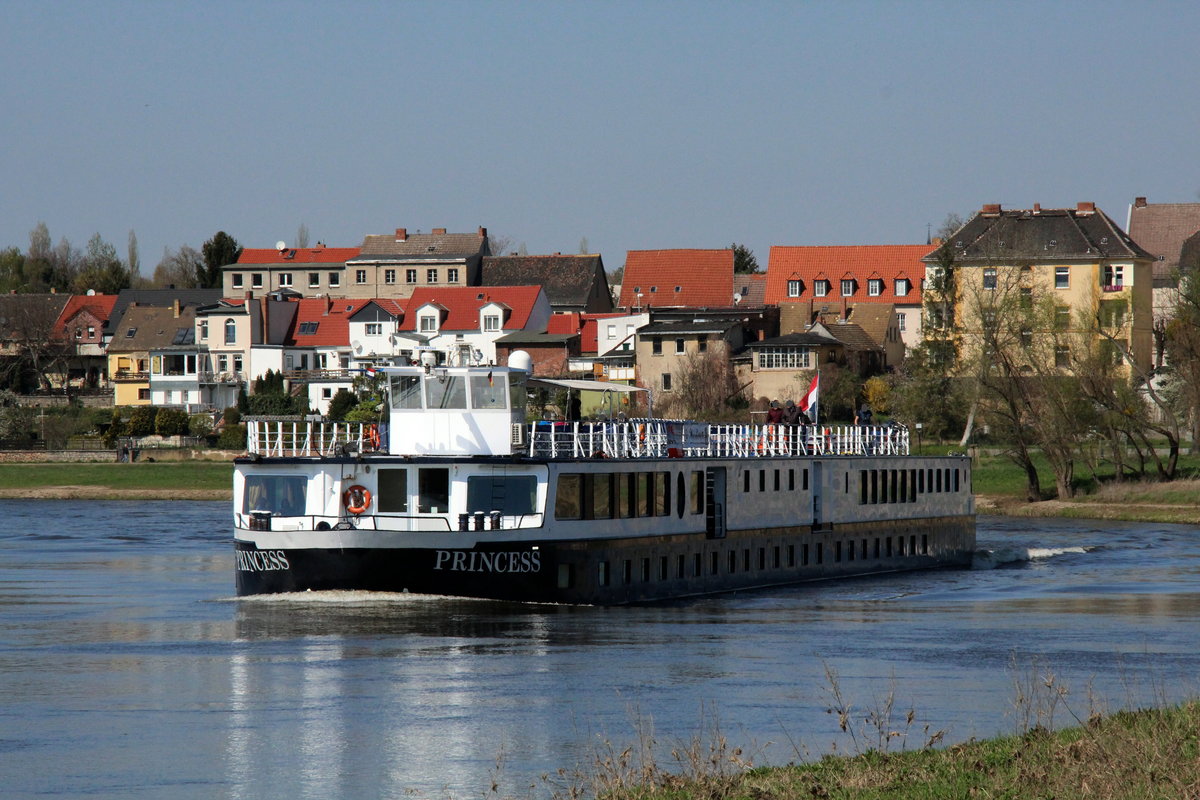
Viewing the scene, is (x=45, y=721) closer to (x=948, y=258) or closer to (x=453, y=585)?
(x=453, y=585)

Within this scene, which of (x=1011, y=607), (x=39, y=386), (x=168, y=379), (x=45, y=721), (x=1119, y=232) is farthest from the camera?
(x=39, y=386)

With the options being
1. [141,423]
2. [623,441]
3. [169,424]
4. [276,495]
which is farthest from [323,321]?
[276,495]

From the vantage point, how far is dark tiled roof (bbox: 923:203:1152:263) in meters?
98.4

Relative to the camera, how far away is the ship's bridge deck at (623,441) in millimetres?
31625

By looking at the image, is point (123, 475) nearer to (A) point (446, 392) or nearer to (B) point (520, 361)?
(B) point (520, 361)

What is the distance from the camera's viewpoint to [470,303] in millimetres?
112875

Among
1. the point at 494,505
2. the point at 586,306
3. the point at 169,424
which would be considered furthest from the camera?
the point at 586,306

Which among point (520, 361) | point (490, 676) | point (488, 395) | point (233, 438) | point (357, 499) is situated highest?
point (520, 361)

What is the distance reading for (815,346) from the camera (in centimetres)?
9512

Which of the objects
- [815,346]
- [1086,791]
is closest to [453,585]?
[1086,791]

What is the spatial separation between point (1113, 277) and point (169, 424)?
55.3m

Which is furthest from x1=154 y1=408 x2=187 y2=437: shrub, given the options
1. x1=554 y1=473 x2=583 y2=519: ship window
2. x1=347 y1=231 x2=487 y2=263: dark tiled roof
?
x1=554 y1=473 x2=583 y2=519: ship window

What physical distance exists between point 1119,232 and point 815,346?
21.0m

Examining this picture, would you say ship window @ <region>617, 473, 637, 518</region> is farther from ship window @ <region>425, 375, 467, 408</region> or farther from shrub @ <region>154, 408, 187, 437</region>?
shrub @ <region>154, 408, 187, 437</region>
